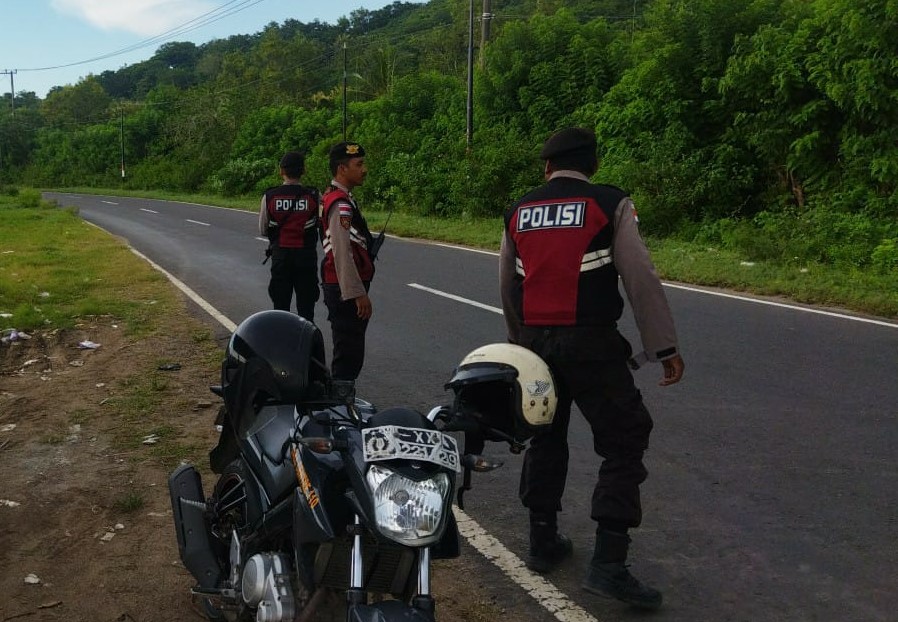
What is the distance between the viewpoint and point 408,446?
7.96 feet

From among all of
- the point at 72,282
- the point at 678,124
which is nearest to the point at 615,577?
the point at 72,282

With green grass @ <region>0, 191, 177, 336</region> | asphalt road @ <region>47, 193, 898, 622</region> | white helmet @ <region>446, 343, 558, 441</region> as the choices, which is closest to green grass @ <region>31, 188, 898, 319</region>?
asphalt road @ <region>47, 193, 898, 622</region>

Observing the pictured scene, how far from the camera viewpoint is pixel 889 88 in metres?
15.9

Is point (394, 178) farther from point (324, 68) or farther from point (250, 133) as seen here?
point (324, 68)

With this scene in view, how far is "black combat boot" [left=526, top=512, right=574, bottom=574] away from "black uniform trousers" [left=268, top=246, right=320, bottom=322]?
441 cm

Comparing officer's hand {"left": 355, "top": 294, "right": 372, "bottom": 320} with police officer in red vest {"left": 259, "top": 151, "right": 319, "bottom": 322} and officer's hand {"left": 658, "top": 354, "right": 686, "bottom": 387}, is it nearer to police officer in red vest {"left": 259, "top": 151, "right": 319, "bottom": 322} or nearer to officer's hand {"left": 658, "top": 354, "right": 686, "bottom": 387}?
police officer in red vest {"left": 259, "top": 151, "right": 319, "bottom": 322}

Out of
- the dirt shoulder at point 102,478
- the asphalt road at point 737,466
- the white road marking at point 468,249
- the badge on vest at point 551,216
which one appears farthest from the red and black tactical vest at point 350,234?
the white road marking at point 468,249

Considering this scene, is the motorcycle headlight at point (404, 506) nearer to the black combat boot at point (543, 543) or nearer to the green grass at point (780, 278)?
the black combat boot at point (543, 543)

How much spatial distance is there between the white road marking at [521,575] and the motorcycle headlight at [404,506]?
149 cm

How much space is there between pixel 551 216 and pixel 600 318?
457 millimetres

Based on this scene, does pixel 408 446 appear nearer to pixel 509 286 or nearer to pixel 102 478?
pixel 509 286

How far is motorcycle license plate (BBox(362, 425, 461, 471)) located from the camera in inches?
94.9

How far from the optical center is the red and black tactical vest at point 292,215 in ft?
26.0

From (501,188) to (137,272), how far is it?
12521 mm
